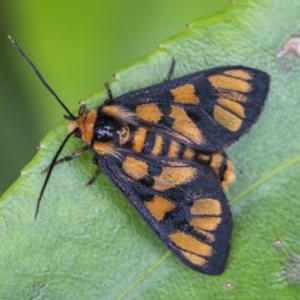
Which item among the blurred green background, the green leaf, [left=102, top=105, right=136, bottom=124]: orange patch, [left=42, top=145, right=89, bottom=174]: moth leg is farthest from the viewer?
the blurred green background

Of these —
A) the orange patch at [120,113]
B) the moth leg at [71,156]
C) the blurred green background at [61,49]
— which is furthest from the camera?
the blurred green background at [61,49]

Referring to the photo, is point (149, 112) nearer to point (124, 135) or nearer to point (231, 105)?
point (124, 135)

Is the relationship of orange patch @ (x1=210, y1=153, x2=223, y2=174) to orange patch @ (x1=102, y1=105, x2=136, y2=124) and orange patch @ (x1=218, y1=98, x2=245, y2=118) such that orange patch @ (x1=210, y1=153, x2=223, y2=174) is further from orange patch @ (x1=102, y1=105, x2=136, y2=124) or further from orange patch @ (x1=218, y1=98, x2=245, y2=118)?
orange patch @ (x1=102, y1=105, x2=136, y2=124)

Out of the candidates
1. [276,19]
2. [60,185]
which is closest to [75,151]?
[60,185]

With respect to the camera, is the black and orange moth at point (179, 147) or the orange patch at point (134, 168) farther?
the orange patch at point (134, 168)

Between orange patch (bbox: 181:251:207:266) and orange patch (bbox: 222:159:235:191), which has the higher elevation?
orange patch (bbox: 222:159:235:191)

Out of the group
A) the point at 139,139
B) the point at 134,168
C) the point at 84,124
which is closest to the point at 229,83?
the point at 139,139

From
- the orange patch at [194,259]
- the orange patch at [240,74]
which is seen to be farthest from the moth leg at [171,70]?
the orange patch at [194,259]

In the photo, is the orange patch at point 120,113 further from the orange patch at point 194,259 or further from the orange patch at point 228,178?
the orange patch at point 194,259

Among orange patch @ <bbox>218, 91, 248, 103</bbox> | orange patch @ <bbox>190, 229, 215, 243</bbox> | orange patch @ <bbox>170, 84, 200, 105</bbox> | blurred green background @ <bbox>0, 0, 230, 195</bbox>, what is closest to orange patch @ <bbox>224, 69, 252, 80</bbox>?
orange patch @ <bbox>218, 91, 248, 103</bbox>
